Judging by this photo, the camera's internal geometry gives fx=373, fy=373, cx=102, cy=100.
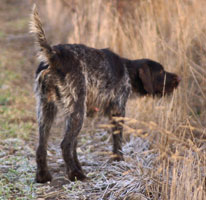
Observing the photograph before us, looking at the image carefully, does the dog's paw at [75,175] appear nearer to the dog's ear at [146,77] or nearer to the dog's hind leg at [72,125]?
the dog's hind leg at [72,125]

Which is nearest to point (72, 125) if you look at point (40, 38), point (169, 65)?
point (40, 38)

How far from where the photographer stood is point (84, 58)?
4418mm

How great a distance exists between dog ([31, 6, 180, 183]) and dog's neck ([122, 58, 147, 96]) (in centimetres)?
29

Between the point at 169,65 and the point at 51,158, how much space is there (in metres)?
2.34

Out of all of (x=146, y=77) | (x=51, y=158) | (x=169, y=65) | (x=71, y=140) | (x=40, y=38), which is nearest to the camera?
(x=40, y=38)

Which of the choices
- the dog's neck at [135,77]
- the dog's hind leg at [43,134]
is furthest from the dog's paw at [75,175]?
the dog's neck at [135,77]

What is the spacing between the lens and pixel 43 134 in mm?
4215

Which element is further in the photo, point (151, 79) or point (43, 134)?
point (151, 79)

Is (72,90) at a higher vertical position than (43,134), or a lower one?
higher

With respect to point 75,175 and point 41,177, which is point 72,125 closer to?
point 75,175

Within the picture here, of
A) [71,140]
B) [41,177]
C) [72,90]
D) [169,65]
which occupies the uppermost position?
[169,65]

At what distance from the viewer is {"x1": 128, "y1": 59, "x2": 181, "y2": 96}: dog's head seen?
16.9 feet

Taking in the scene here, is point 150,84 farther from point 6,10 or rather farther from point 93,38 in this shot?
point 6,10

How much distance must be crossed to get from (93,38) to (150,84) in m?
2.59
